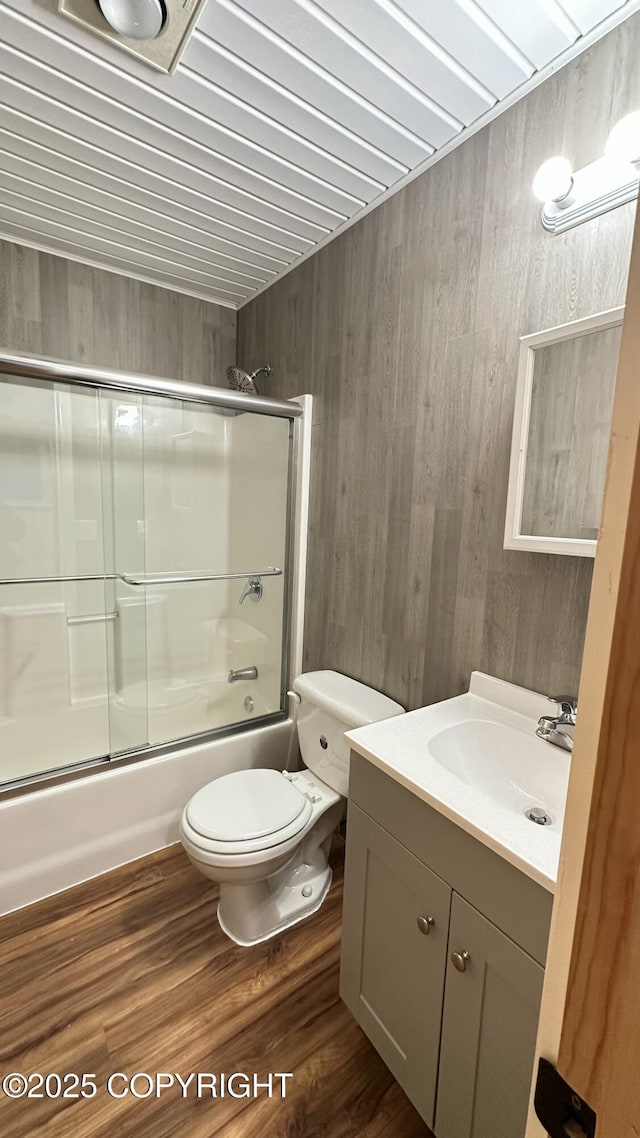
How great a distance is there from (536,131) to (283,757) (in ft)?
7.76

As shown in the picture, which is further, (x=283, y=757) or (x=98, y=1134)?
(x=283, y=757)

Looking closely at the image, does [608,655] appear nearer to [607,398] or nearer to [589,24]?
[607,398]

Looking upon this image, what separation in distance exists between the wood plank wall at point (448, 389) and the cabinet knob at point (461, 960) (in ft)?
Result: 2.09

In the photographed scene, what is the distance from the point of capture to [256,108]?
51.6 inches

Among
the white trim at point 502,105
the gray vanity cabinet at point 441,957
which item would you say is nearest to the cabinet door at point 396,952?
the gray vanity cabinet at point 441,957

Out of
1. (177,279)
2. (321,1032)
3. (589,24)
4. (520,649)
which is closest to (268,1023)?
(321,1032)

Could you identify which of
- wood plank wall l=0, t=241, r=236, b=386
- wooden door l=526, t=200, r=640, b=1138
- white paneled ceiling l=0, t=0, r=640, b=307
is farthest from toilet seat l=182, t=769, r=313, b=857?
white paneled ceiling l=0, t=0, r=640, b=307

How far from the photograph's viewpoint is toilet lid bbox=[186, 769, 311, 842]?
1446 millimetres

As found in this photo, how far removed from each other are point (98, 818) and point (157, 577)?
961mm

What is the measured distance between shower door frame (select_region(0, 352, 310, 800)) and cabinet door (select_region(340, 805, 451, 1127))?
1.06 meters

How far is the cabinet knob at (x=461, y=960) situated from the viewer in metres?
0.89

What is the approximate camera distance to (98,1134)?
1.06 meters

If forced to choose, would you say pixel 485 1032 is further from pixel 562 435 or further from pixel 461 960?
pixel 562 435

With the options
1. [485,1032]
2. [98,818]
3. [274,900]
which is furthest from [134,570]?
[485,1032]
